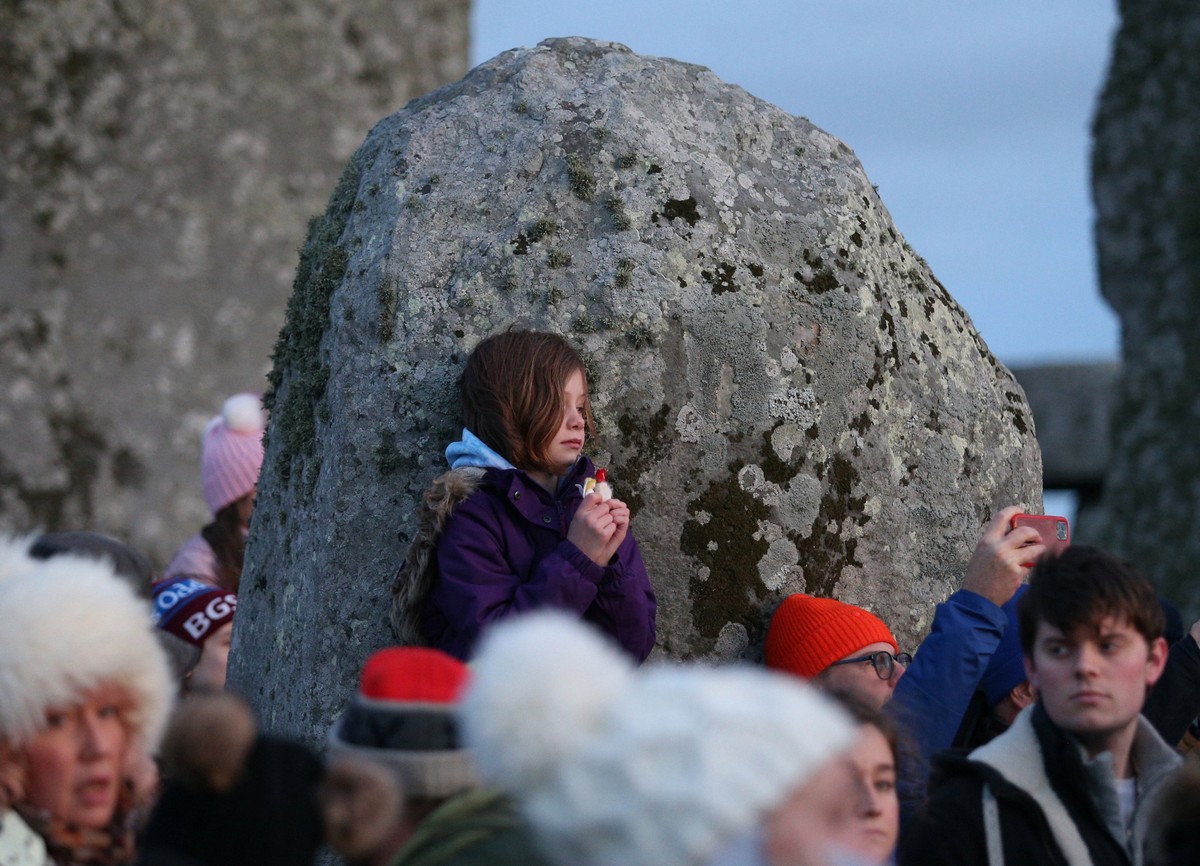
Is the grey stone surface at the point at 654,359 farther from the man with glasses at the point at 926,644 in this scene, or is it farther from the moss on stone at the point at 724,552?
the man with glasses at the point at 926,644

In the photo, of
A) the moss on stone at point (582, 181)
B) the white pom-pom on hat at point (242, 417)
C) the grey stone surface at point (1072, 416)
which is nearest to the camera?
the moss on stone at point (582, 181)

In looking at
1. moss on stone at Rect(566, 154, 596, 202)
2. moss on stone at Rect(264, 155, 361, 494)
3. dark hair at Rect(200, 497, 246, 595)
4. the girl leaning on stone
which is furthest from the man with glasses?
dark hair at Rect(200, 497, 246, 595)

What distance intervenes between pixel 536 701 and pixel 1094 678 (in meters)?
1.37

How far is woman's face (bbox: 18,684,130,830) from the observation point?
237 centimetres

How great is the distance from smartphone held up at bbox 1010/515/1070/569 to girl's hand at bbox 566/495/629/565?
3.27 ft

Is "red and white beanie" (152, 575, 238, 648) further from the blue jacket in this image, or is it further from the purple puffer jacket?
the blue jacket

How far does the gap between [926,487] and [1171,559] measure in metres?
6.93

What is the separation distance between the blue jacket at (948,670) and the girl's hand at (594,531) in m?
0.72

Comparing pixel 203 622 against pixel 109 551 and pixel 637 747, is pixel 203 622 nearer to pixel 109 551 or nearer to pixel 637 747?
pixel 109 551

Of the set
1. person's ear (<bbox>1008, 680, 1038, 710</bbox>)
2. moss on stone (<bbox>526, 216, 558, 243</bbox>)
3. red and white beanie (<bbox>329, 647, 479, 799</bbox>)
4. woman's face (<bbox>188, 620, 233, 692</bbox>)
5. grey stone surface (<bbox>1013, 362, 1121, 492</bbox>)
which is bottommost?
grey stone surface (<bbox>1013, 362, 1121, 492</bbox>)

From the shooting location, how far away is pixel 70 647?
2367 millimetres

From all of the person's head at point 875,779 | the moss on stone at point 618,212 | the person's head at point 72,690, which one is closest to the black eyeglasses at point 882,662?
the person's head at point 875,779

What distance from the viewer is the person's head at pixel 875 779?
8.18 feet

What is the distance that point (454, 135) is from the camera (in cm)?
406
